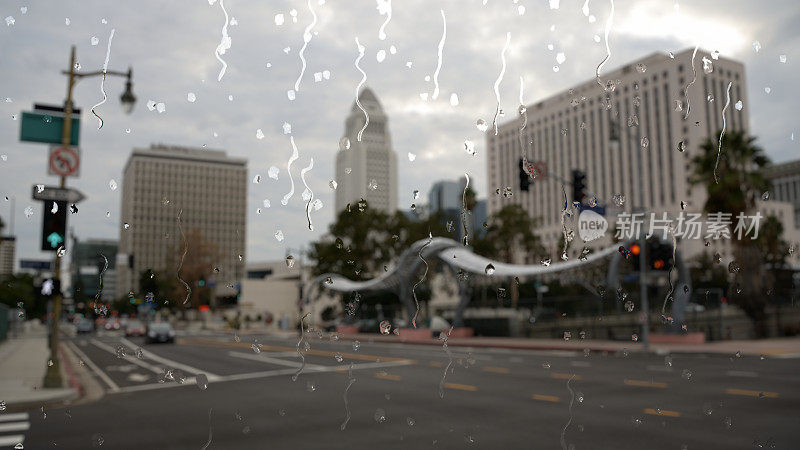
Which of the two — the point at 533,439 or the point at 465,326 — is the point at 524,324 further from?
the point at 533,439

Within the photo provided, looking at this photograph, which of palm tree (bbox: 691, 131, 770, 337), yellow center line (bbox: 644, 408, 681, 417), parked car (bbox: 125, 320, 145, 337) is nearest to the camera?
yellow center line (bbox: 644, 408, 681, 417)

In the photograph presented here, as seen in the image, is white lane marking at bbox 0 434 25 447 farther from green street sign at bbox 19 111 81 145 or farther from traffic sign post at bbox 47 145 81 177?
green street sign at bbox 19 111 81 145

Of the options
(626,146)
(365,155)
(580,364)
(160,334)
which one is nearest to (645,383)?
(580,364)

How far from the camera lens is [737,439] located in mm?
6723

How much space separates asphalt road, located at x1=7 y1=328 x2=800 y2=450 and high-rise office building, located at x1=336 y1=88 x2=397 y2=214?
178 centimetres

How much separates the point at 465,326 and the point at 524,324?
12.9ft

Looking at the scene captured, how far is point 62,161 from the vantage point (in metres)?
8.93

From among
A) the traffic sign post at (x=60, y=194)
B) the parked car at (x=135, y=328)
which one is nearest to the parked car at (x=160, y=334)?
the parked car at (x=135, y=328)

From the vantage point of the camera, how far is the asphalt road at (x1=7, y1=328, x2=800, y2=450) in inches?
274

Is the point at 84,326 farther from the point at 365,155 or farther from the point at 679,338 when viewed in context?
the point at 365,155

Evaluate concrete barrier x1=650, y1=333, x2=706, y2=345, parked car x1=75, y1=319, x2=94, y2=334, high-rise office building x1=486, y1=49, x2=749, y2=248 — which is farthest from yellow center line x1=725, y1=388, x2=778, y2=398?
parked car x1=75, y1=319, x2=94, y2=334

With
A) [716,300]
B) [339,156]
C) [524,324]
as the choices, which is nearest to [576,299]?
[524,324]

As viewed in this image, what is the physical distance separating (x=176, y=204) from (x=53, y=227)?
5279 millimetres

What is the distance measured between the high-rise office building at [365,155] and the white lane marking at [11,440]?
16.7 ft
